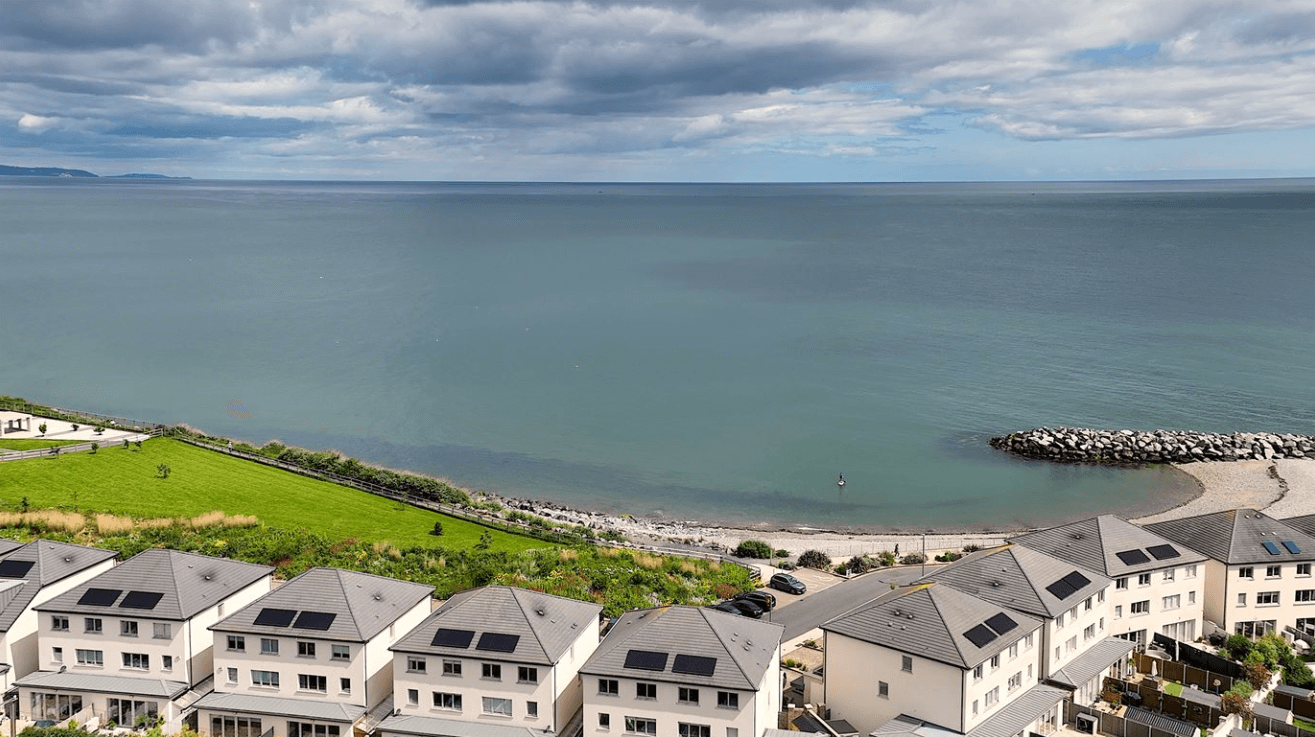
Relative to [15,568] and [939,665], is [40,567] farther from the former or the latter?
[939,665]

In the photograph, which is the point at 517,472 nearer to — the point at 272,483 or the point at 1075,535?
the point at 272,483

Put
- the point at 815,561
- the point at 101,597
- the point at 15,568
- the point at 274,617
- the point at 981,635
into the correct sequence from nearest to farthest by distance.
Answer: the point at 981,635 < the point at 274,617 < the point at 101,597 < the point at 15,568 < the point at 815,561

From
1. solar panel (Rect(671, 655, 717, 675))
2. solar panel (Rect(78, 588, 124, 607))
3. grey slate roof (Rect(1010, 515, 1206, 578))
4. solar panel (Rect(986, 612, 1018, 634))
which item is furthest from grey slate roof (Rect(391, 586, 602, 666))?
grey slate roof (Rect(1010, 515, 1206, 578))

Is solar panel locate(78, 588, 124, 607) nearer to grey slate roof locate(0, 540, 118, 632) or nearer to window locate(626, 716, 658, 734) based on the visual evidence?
grey slate roof locate(0, 540, 118, 632)

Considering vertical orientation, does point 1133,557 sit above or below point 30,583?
below

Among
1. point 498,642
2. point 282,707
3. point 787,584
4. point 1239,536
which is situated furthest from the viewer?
point 787,584

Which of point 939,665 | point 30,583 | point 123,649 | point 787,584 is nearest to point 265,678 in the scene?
point 123,649
